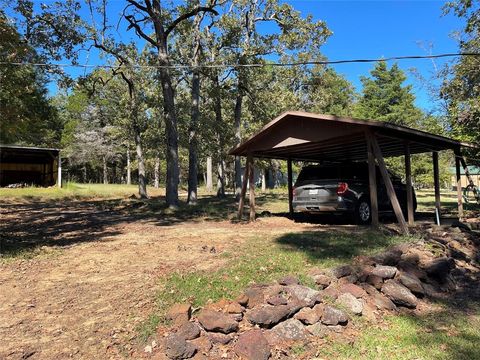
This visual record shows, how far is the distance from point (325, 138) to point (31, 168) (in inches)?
1148

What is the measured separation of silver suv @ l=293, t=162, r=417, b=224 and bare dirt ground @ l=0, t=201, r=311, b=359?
1.06 m

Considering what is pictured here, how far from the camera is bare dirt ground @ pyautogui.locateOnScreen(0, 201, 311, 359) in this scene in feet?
14.5

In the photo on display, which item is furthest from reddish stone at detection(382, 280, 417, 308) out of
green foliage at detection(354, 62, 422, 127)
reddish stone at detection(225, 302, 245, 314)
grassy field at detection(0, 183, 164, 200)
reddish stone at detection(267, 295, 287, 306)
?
green foliage at detection(354, 62, 422, 127)

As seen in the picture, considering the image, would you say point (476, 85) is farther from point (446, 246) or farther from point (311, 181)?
point (446, 246)

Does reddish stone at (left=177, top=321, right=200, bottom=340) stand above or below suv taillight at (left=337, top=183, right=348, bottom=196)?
below

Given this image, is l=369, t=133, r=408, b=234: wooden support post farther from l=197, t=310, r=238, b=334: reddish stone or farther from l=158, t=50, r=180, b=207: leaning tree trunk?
l=158, t=50, r=180, b=207: leaning tree trunk

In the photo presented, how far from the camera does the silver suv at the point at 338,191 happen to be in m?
11.4

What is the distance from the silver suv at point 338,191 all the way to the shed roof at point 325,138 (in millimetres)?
800

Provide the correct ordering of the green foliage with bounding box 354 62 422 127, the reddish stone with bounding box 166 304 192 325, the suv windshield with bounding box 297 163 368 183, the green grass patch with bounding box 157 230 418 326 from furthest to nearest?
1. the green foliage with bounding box 354 62 422 127
2. the suv windshield with bounding box 297 163 368 183
3. the green grass patch with bounding box 157 230 418 326
4. the reddish stone with bounding box 166 304 192 325

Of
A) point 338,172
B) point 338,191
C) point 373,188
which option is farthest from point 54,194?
point 373,188

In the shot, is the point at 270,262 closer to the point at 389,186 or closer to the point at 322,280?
the point at 322,280

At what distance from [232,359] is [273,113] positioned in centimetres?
2134

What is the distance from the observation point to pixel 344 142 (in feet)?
38.2

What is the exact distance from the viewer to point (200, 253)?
768 cm
